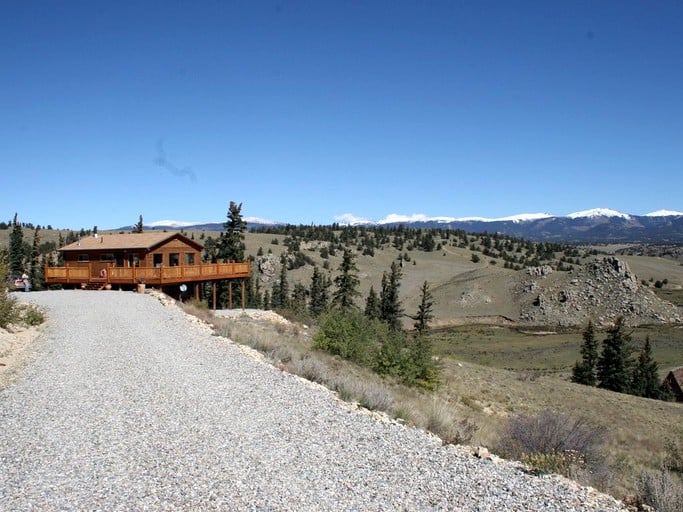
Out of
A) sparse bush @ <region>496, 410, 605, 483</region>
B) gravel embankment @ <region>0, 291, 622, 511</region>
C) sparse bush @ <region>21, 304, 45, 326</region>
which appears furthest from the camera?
sparse bush @ <region>21, 304, 45, 326</region>

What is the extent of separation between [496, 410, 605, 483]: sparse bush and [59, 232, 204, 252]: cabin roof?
30278mm

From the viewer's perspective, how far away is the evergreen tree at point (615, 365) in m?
48.9

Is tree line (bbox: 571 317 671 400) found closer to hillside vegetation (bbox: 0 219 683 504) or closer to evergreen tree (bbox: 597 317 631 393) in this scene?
evergreen tree (bbox: 597 317 631 393)

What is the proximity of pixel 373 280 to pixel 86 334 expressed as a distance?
91341 millimetres

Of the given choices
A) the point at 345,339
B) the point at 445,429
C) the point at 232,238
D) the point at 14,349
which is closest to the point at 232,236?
the point at 232,238

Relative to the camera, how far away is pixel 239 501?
6219mm

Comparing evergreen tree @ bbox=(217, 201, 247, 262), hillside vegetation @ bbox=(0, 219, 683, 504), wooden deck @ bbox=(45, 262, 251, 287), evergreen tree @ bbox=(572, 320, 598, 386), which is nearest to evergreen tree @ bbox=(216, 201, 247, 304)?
evergreen tree @ bbox=(217, 201, 247, 262)

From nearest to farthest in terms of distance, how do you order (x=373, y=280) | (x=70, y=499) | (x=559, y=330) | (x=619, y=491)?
(x=70, y=499) → (x=619, y=491) → (x=559, y=330) → (x=373, y=280)

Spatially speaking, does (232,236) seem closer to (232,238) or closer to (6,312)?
(232,238)

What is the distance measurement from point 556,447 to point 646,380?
4585 centimetres

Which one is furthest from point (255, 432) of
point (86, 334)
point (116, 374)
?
point (86, 334)

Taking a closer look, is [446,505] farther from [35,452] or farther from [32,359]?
[32,359]

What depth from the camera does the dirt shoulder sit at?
12.7m

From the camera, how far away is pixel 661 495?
6.53m
